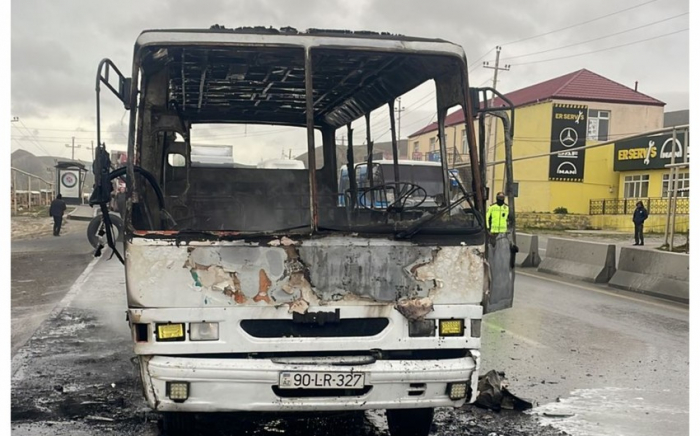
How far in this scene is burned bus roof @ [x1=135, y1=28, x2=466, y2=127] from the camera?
4117 millimetres

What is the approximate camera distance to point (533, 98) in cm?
4059

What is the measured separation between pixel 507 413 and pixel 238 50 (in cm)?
336

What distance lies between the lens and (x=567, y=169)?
39375 mm

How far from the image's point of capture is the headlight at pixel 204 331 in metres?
3.79

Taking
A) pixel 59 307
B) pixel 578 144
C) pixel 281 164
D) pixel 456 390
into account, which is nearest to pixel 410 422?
pixel 456 390

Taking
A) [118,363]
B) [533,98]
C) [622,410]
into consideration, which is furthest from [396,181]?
[533,98]

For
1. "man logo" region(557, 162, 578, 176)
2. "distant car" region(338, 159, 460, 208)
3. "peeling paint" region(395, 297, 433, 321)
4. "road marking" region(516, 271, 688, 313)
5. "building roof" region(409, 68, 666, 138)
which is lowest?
"road marking" region(516, 271, 688, 313)

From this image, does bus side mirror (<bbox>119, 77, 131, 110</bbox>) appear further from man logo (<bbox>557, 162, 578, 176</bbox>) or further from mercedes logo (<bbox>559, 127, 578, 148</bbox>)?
man logo (<bbox>557, 162, 578, 176</bbox>)

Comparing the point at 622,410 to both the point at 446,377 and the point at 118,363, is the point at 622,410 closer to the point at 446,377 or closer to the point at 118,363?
the point at 446,377

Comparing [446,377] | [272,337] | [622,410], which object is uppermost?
[272,337]

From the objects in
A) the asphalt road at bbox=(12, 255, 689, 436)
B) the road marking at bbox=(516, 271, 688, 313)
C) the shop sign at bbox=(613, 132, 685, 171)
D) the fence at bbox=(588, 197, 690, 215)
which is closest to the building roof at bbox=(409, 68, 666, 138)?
the shop sign at bbox=(613, 132, 685, 171)

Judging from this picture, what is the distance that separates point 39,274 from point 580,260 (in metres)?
11.5

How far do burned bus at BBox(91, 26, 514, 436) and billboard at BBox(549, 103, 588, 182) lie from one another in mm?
36064

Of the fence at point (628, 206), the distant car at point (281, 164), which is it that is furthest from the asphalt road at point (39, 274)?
the fence at point (628, 206)
